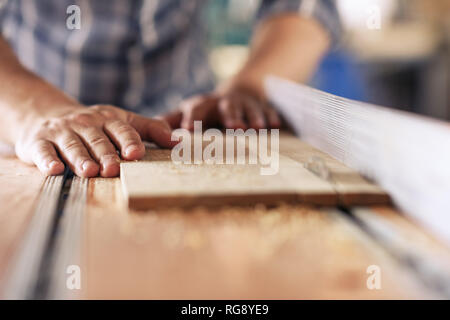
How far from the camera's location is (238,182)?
61 cm

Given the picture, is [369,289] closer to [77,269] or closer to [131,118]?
[77,269]

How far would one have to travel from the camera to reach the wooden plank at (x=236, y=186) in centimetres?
56

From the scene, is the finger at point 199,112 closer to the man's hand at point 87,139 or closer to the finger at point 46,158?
the man's hand at point 87,139

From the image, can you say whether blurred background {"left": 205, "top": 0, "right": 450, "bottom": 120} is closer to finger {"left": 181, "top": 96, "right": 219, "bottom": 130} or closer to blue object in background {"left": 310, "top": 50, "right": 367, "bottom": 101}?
blue object in background {"left": 310, "top": 50, "right": 367, "bottom": 101}

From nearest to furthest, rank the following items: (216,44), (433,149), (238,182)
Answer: (433,149) < (238,182) < (216,44)

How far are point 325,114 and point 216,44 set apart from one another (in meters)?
3.22

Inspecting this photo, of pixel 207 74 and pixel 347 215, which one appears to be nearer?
pixel 347 215

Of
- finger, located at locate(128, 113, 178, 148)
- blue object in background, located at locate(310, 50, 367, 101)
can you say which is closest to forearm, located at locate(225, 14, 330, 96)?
finger, located at locate(128, 113, 178, 148)

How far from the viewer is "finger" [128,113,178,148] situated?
86 centimetres

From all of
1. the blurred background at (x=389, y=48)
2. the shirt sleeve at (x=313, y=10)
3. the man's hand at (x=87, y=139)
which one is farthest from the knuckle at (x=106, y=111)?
the blurred background at (x=389, y=48)

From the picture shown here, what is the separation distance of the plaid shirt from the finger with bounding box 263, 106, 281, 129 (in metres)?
0.61

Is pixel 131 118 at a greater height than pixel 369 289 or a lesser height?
greater

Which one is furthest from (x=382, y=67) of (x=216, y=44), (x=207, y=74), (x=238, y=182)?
(x=238, y=182)

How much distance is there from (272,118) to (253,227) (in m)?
0.66
